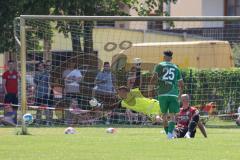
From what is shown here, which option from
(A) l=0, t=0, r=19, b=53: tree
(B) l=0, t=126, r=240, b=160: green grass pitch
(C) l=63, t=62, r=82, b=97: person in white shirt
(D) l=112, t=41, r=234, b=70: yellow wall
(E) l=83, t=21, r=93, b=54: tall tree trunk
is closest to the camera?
(B) l=0, t=126, r=240, b=160: green grass pitch

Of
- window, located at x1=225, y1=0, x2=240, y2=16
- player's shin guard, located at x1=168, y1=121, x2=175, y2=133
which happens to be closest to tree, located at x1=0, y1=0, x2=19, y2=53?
player's shin guard, located at x1=168, y1=121, x2=175, y2=133

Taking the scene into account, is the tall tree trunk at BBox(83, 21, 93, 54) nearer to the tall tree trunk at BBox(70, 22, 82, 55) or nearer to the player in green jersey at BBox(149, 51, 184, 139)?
the tall tree trunk at BBox(70, 22, 82, 55)

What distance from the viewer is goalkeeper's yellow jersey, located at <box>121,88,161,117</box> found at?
85.3 ft

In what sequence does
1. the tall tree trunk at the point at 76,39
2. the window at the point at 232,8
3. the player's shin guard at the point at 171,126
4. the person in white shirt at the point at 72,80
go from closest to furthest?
the player's shin guard at the point at 171,126, the person in white shirt at the point at 72,80, the tall tree trunk at the point at 76,39, the window at the point at 232,8

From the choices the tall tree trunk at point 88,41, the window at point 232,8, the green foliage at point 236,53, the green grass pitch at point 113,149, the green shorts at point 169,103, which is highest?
the window at point 232,8

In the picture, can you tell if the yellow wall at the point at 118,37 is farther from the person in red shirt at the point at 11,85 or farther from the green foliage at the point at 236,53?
the green foliage at the point at 236,53

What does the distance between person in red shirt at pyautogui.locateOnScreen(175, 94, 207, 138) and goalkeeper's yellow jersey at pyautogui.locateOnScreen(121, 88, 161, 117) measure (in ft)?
18.0

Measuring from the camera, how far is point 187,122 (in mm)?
20141

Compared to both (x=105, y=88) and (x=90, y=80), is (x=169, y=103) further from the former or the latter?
(x=90, y=80)

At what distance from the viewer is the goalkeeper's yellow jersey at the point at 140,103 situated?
25986mm

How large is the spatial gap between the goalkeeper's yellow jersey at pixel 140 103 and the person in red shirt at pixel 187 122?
5.48 m

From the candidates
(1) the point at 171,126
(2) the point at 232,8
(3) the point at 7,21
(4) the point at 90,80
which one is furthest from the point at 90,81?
(2) the point at 232,8

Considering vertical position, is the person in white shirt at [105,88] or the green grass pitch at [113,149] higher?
the person in white shirt at [105,88]

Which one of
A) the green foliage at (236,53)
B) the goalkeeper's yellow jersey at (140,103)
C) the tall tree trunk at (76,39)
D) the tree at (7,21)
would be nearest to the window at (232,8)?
the green foliage at (236,53)
